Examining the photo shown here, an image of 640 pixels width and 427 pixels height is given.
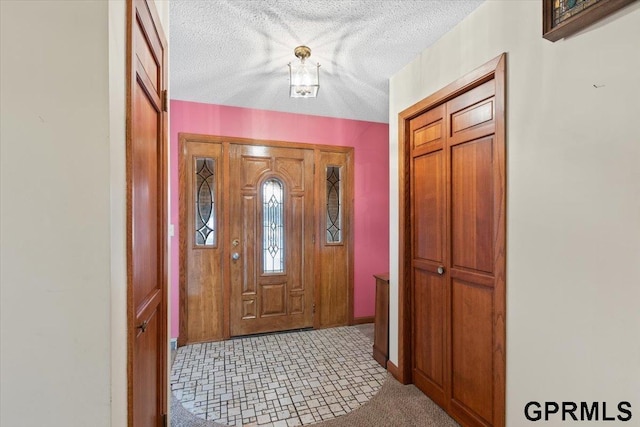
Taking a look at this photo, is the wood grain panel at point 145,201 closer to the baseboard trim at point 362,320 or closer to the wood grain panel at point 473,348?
the wood grain panel at point 473,348

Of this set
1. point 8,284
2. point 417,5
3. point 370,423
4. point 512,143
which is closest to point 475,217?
point 512,143

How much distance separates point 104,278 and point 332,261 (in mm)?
3060

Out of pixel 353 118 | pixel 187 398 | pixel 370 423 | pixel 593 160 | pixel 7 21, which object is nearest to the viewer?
pixel 7 21

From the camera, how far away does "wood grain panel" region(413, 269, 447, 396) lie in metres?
2.14

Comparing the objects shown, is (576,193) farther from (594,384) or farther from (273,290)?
(273,290)

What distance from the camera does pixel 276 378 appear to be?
2.54m

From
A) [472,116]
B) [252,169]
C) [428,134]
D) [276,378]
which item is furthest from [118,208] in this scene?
[252,169]

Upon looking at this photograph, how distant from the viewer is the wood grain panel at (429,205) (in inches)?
84.7

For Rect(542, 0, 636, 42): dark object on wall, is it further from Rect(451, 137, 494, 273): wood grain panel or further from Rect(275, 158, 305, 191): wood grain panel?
Rect(275, 158, 305, 191): wood grain panel

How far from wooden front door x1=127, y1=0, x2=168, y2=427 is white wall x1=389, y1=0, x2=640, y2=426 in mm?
1611

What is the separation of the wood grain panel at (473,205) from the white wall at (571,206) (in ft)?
0.55

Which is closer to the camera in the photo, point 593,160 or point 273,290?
point 593,160

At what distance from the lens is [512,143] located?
158cm

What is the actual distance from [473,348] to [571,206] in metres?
1.00
